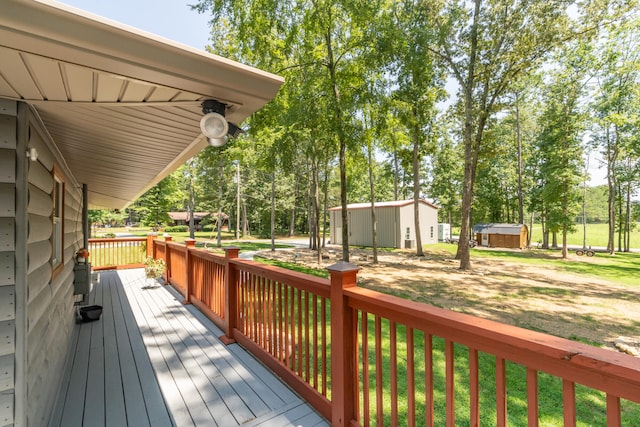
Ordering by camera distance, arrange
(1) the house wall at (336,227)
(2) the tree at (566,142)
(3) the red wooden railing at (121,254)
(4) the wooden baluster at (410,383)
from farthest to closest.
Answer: (1) the house wall at (336,227) → (2) the tree at (566,142) → (3) the red wooden railing at (121,254) → (4) the wooden baluster at (410,383)

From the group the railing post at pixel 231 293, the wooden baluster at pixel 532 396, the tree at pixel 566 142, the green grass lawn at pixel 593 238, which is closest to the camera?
the wooden baluster at pixel 532 396

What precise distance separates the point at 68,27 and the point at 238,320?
3.04m

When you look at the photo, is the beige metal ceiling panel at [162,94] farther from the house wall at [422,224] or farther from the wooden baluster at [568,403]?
the house wall at [422,224]

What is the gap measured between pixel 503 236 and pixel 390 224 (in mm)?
7546

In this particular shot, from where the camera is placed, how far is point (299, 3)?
7520 millimetres

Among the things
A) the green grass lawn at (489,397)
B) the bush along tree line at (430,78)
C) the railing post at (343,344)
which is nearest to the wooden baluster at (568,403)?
the railing post at (343,344)

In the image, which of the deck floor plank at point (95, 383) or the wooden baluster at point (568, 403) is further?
the deck floor plank at point (95, 383)

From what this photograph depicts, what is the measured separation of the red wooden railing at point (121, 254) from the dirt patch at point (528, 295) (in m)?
6.73

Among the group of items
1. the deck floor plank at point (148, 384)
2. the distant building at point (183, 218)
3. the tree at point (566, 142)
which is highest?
the tree at point (566, 142)

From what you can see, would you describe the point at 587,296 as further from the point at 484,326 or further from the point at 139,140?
the point at 139,140

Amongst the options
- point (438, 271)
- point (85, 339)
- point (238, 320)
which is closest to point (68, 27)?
point (238, 320)

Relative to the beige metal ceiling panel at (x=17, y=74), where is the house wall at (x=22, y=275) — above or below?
below

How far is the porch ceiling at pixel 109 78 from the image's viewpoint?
3.49 ft

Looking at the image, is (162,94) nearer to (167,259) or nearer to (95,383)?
(95,383)
